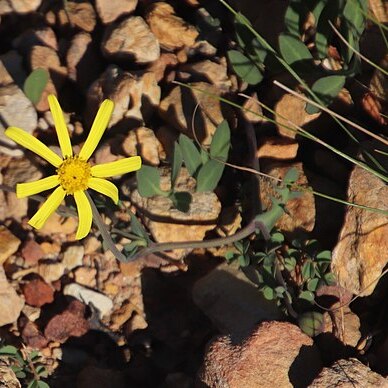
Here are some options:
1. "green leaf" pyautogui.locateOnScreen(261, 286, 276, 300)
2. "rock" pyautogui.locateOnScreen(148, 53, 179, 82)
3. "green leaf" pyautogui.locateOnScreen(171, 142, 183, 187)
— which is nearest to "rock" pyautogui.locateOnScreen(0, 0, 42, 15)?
"rock" pyautogui.locateOnScreen(148, 53, 179, 82)

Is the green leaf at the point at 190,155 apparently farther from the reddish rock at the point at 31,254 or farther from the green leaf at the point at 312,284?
the reddish rock at the point at 31,254

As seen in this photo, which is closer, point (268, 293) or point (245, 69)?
point (268, 293)

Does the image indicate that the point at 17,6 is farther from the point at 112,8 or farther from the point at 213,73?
the point at 213,73

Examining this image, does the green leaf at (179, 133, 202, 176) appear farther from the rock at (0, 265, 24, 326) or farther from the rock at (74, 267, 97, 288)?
the rock at (0, 265, 24, 326)

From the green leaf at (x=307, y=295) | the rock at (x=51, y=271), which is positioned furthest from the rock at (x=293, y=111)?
the rock at (x=51, y=271)

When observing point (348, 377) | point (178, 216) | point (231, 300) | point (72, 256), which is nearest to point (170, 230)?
point (178, 216)

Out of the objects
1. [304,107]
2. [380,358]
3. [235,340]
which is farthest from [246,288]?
[304,107]
